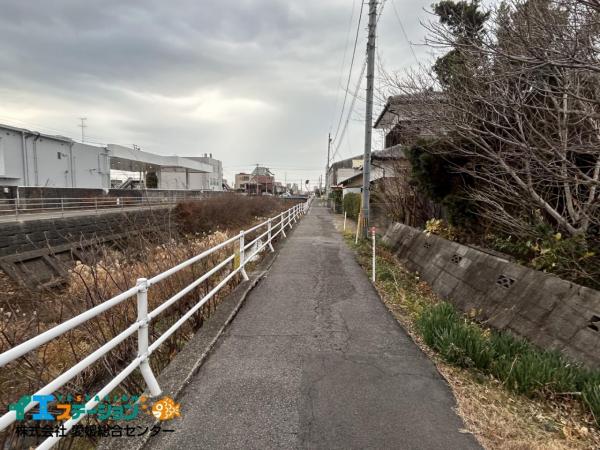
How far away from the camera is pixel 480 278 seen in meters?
5.53

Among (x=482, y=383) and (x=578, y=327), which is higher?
(x=578, y=327)

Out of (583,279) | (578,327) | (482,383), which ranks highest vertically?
(583,279)

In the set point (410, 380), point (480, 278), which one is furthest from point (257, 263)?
point (410, 380)

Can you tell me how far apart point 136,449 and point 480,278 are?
5.23 m

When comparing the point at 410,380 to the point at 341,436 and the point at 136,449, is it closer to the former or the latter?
the point at 341,436

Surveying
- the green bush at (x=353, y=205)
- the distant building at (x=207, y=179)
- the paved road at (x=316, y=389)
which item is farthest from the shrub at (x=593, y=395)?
the distant building at (x=207, y=179)

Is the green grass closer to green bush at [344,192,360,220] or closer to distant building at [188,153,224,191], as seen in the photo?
green bush at [344,192,360,220]

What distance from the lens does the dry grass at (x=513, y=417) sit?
243 cm

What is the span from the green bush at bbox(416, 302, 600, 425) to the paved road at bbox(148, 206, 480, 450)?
0.33 meters

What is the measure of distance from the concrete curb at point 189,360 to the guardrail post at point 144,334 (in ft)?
0.39

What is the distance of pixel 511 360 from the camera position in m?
3.47

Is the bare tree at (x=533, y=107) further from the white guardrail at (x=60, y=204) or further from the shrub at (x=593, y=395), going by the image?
the white guardrail at (x=60, y=204)

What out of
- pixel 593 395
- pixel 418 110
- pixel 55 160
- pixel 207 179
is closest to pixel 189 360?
pixel 593 395

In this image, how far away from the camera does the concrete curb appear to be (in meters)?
2.31
